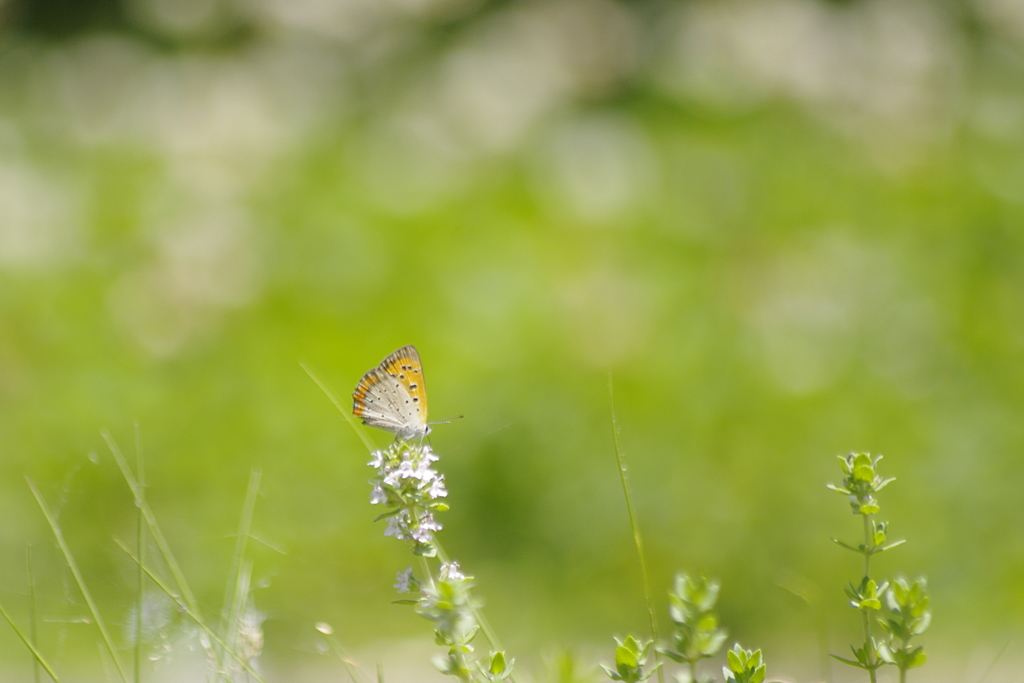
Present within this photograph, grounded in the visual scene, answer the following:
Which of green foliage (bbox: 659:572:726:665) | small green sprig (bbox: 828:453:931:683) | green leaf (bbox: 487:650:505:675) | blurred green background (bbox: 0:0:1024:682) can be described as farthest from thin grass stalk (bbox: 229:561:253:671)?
small green sprig (bbox: 828:453:931:683)

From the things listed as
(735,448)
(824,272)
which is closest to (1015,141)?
(824,272)

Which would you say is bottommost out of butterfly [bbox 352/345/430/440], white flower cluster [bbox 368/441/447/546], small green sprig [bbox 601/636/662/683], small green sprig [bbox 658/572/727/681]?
small green sprig [bbox 601/636/662/683]

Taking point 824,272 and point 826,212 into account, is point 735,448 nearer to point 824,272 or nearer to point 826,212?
point 824,272

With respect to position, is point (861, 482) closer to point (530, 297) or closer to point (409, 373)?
point (409, 373)

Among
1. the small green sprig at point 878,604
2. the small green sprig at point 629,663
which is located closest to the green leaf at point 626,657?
the small green sprig at point 629,663

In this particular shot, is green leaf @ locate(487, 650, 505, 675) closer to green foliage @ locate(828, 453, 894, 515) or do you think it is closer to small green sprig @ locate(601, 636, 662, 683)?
small green sprig @ locate(601, 636, 662, 683)
